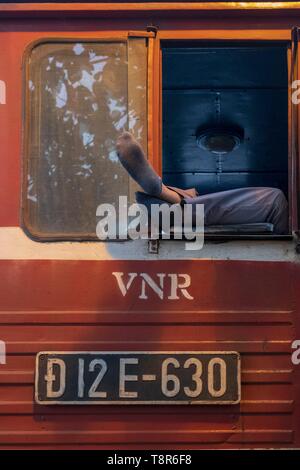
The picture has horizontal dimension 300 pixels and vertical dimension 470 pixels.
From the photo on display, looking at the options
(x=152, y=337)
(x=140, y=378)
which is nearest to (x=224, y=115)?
(x=152, y=337)

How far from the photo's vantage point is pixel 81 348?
2904 millimetres

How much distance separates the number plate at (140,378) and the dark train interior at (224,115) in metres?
1.32

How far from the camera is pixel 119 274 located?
9.79 feet

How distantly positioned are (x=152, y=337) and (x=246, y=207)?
67cm

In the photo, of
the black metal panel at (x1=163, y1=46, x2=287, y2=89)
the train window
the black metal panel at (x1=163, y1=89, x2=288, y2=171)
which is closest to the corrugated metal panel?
the train window

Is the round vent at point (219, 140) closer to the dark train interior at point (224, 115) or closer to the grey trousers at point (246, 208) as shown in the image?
the dark train interior at point (224, 115)

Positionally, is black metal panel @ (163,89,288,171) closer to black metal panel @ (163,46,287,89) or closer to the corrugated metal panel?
black metal panel @ (163,46,287,89)

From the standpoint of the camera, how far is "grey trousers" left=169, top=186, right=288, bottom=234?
10.2ft

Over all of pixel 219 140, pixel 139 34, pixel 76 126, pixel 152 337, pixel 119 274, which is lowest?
pixel 152 337

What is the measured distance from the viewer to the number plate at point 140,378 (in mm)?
2865

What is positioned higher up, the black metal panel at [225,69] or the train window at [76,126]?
the black metal panel at [225,69]

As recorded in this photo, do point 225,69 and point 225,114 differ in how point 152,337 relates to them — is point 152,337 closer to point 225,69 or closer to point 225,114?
point 225,69

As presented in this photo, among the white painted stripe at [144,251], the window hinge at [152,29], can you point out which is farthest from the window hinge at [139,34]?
the white painted stripe at [144,251]
